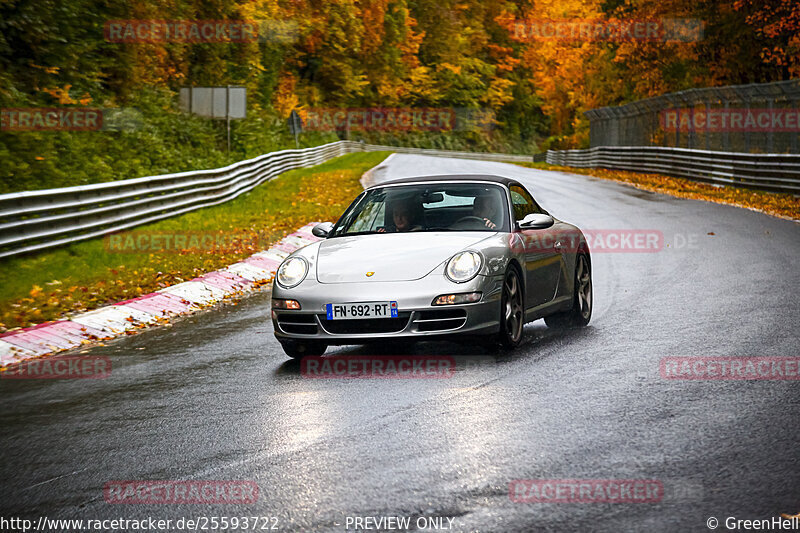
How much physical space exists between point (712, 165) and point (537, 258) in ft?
76.1

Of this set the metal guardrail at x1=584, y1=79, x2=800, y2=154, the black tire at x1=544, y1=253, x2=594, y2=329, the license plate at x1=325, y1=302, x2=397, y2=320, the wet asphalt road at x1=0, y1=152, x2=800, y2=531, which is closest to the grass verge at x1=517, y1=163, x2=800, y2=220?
the metal guardrail at x1=584, y1=79, x2=800, y2=154

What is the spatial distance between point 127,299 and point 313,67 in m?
55.6

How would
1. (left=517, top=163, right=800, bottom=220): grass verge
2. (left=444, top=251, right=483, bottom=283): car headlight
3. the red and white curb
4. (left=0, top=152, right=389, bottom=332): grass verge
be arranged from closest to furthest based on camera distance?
(left=444, top=251, right=483, bottom=283): car headlight → the red and white curb → (left=0, top=152, right=389, bottom=332): grass verge → (left=517, top=163, right=800, bottom=220): grass verge

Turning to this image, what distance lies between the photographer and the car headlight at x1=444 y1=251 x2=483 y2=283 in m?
7.74

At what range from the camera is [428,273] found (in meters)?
7.76

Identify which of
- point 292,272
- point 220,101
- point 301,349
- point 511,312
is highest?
point 220,101

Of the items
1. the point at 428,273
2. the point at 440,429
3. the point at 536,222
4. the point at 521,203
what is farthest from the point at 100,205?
the point at 440,429

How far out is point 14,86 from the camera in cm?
1928

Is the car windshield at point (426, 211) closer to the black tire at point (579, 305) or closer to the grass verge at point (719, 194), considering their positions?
the black tire at point (579, 305)

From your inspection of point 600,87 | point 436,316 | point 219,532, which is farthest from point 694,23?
point 219,532

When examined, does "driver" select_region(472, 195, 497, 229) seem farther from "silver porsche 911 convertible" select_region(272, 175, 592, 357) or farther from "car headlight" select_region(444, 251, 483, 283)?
"car headlight" select_region(444, 251, 483, 283)

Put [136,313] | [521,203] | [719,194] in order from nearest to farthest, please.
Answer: [521,203], [136,313], [719,194]

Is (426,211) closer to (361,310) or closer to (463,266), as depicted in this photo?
(463,266)

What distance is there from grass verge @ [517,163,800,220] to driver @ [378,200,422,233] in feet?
44.2
